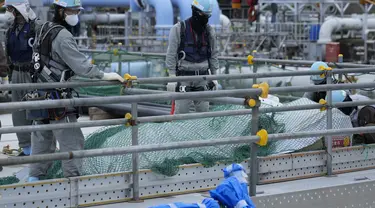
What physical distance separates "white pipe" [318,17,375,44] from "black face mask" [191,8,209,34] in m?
22.0

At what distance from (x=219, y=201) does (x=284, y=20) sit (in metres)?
29.6

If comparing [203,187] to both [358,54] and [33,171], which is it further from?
[358,54]

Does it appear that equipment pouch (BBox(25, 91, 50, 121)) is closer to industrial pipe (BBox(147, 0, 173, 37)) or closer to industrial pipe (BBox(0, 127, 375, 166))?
industrial pipe (BBox(0, 127, 375, 166))

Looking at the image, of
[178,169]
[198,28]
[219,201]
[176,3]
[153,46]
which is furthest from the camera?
[176,3]

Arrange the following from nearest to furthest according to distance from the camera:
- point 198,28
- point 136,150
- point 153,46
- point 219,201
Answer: point 219,201
point 136,150
point 198,28
point 153,46

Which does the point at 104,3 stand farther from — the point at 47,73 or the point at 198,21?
the point at 47,73

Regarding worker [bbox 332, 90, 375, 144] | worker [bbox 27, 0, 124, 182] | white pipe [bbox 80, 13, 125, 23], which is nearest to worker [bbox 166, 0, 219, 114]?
worker [bbox 332, 90, 375, 144]

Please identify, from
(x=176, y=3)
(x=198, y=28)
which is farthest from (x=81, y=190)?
(x=176, y=3)

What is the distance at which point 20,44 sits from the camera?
8.16 metres

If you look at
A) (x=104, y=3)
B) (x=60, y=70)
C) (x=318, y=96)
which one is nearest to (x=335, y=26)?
(x=104, y=3)

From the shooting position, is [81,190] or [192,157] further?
[192,157]

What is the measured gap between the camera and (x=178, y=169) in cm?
625

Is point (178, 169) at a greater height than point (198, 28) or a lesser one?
lesser

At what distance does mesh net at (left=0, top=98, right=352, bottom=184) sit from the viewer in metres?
6.24
